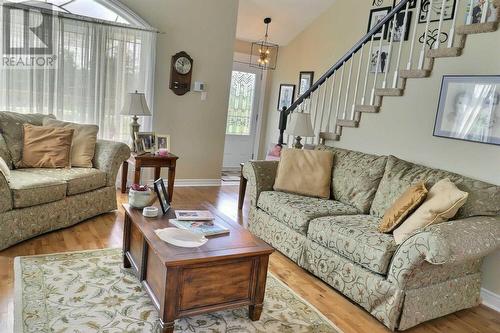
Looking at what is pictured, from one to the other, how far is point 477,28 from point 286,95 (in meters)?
3.65

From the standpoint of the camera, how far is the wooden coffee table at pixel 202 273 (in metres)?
1.93

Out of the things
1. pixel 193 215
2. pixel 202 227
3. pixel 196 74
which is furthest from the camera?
pixel 196 74

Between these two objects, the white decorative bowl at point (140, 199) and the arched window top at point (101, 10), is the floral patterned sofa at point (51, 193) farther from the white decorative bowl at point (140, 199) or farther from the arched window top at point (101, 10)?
the arched window top at point (101, 10)

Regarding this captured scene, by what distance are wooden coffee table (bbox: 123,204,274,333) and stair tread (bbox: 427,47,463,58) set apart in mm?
2152

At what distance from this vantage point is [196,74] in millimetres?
4938

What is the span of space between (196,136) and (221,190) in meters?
0.80

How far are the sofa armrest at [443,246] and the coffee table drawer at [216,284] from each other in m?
0.86

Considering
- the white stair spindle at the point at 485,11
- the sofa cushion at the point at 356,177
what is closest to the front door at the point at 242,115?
the sofa cushion at the point at 356,177

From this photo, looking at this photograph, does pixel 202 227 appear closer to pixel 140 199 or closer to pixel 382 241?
pixel 140 199

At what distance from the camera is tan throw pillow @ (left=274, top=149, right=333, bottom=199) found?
11.5 ft

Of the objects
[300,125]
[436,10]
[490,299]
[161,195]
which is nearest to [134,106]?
[300,125]

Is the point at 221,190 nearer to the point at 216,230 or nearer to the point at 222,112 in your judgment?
the point at 222,112

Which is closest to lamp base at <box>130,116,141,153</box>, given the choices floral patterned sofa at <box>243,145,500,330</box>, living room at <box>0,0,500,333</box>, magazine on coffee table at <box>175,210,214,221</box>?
living room at <box>0,0,500,333</box>

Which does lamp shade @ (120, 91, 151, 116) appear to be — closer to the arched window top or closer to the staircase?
the arched window top
